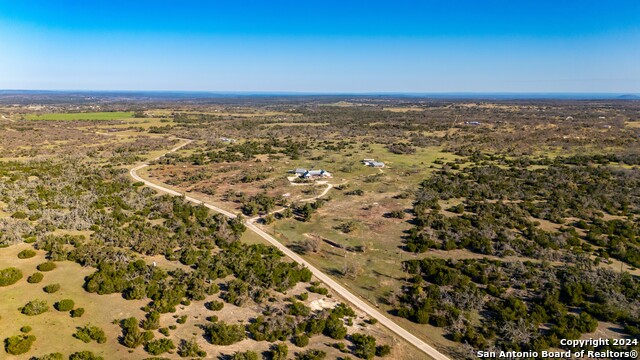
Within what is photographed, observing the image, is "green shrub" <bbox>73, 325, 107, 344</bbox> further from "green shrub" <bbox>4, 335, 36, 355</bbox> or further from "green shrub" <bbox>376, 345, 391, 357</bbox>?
"green shrub" <bbox>376, 345, 391, 357</bbox>

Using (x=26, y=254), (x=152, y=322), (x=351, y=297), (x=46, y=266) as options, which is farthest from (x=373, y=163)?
(x=26, y=254)

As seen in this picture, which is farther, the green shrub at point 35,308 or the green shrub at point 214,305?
the green shrub at point 214,305

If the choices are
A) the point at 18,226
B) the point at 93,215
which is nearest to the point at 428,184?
the point at 93,215

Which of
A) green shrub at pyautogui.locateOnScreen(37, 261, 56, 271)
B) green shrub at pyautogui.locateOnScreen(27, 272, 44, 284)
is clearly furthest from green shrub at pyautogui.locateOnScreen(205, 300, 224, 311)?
green shrub at pyautogui.locateOnScreen(37, 261, 56, 271)

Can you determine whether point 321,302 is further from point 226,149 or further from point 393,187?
point 226,149

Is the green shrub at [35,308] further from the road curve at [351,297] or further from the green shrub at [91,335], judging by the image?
the road curve at [351,297]

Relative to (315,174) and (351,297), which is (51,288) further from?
(315,174)

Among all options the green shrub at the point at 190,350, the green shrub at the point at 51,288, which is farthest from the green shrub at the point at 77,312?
the green shrub at the point at 190,350
